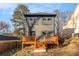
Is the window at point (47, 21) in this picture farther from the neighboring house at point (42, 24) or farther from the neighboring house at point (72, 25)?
the neighboring house at point (72, 25)

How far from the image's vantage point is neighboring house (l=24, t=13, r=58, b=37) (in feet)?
26.6

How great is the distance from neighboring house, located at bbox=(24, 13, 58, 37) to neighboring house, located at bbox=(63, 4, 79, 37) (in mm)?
165

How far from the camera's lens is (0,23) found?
320 inches

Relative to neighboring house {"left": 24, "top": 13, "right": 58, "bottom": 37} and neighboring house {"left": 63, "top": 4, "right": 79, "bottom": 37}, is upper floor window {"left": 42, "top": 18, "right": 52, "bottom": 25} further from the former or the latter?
neighboring house {"left": 63, "top": 4, "right": 79, "bottom": 37}

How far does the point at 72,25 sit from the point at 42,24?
0.46m

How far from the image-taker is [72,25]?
26.8ft

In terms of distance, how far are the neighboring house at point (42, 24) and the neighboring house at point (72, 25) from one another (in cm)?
17

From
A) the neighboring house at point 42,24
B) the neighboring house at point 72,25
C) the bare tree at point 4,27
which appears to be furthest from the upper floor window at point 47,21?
the bare tree at point 4,27

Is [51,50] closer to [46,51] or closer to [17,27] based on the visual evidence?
[46,51]

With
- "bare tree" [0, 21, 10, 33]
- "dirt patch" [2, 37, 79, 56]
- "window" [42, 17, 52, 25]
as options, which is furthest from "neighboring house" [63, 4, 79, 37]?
"bare tree" [0, 21, 10, 33]

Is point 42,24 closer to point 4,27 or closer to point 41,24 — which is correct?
point 41,24

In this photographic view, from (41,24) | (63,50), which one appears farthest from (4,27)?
(63,50)

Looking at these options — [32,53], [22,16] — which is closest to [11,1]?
[22,16]

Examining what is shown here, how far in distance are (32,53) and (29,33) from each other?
31cm
